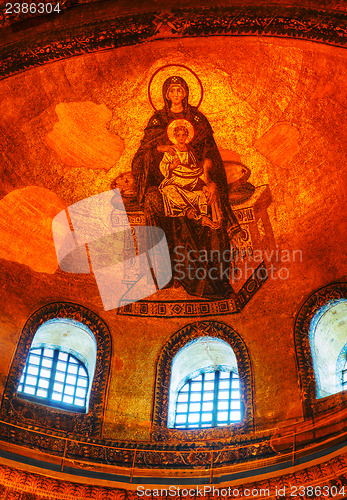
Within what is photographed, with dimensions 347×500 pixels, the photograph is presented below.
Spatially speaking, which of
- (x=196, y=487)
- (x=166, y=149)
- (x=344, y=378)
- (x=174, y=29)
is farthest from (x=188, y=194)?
(x=196, y=487)

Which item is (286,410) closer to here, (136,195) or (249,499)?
(249,499)

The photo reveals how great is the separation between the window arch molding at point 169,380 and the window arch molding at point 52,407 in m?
1.07

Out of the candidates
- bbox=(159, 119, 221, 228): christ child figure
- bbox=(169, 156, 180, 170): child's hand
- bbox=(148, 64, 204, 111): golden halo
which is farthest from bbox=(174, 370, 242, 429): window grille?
bbox=(148, 64, 204, 111): golden halo

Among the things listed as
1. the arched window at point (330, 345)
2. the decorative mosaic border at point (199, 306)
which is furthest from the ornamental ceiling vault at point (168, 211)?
the arched window at point (330, 345)

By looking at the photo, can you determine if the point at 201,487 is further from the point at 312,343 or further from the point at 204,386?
the point at 312,343

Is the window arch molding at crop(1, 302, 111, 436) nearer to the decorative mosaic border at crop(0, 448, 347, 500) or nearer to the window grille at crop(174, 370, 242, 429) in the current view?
the decorative mosaic border at crop(0, 448, 347, 500)

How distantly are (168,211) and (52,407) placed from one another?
499 centimetres

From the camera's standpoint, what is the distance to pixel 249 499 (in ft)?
38.5

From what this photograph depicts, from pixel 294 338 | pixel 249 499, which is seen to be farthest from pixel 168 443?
pixel 294 338

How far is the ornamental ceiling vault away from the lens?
13312 millimetres

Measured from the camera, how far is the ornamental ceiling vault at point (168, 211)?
1331cm

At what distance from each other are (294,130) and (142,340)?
5355 mm

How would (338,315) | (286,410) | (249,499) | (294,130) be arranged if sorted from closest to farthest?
(249,499)
(286,410)
(338,315)
(294,130)

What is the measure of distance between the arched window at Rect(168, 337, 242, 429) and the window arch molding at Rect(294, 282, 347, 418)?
55.4 inches
